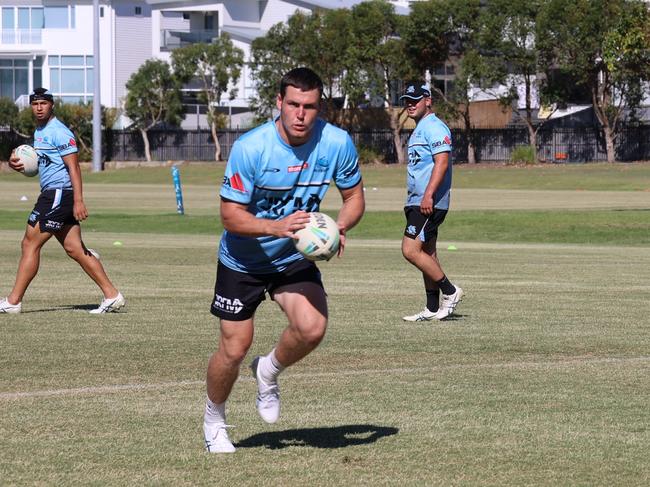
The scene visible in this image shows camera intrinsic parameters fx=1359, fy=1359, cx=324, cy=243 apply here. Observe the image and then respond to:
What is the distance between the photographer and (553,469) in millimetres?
6621

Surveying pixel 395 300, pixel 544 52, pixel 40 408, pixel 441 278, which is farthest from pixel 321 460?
pixel 544 52

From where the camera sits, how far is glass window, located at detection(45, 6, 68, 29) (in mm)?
95375

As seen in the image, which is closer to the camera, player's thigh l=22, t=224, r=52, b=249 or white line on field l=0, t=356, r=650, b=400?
white line on field l=0, t=356, r=650, b=400

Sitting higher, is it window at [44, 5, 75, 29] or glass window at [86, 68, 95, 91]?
window at [44, 5, 75, 29]

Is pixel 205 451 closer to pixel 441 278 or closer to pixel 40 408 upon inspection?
pixel 40 408

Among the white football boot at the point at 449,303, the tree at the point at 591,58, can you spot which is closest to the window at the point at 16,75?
the tree at the point at 591,58

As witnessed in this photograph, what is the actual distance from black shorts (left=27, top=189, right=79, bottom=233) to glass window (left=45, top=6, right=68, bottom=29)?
84957 mm

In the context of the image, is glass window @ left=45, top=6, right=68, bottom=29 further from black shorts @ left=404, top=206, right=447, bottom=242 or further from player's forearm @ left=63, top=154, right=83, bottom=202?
black shorts @ left=404, top=206, right=447, bottom=242

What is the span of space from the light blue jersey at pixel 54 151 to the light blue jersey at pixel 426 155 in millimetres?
3246

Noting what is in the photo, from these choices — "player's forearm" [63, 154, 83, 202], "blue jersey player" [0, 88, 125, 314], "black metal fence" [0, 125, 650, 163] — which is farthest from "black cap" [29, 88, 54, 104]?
"black metal fence" [0, 125, 650, 163]

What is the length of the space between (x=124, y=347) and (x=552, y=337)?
3665 mm

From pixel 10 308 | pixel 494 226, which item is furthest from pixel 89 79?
pixel 10 308

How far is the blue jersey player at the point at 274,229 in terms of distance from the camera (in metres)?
6.82

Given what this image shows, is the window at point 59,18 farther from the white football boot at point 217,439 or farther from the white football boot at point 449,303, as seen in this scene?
the white football boot at point 217,439
